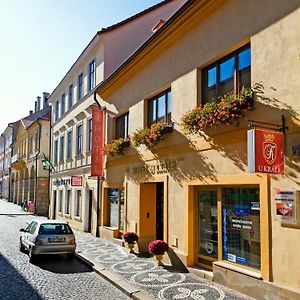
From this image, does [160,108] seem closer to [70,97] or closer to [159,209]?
[159,209]

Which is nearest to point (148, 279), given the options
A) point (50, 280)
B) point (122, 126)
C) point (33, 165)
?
point (50, 280)

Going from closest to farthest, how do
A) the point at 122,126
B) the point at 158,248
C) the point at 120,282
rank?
the point at 120,282
the point at 158,248
the point at 122,126

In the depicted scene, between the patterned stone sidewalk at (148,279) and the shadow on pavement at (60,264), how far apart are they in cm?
35

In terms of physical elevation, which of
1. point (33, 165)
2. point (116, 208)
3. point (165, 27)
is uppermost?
point (165, 27)

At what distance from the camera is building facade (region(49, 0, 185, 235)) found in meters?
18.9

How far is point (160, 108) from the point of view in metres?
12.9

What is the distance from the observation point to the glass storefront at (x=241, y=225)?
8.26m

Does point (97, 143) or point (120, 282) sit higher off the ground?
point (97, 143)

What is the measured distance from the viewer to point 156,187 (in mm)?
14000

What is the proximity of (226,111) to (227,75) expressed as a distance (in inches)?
60.2

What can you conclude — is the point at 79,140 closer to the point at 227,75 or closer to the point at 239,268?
the point at 227,75

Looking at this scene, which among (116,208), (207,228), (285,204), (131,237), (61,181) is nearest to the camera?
(285,204)

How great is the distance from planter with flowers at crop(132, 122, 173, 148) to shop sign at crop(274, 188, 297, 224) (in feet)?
16.2

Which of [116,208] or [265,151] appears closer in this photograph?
[265,151]
